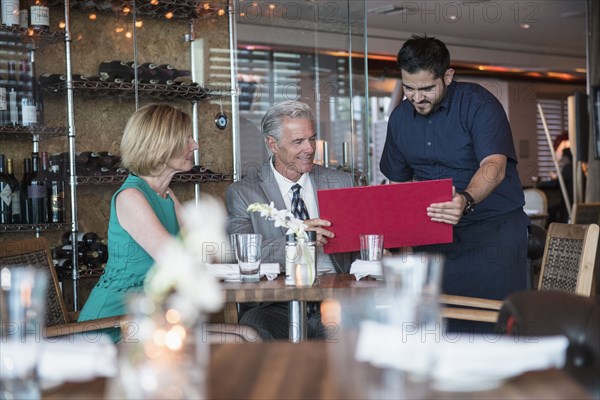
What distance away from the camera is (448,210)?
113 inches

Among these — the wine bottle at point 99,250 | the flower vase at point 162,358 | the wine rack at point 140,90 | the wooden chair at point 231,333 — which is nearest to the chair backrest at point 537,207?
the wine rack at point 140,90

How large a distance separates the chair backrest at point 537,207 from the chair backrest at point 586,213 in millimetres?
2105

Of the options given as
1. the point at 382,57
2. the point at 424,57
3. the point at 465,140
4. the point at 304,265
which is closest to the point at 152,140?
the point at 304,265

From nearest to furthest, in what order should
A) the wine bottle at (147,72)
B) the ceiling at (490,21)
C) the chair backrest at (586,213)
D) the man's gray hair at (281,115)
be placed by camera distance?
1. the man's gray hair at (281,115)
2. the wine bottle at (147,72)
3. the chair backrest at (586,213)
4. the ceiling at (490,21)

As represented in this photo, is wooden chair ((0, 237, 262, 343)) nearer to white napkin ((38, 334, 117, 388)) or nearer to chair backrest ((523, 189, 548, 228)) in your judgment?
white napkin ((38, 334, 117, 388))

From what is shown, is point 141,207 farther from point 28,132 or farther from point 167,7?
point 167,7

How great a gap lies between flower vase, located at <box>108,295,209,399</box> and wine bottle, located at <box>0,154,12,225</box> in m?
3.65

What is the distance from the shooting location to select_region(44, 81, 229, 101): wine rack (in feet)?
15.3

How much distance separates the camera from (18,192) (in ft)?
14.8

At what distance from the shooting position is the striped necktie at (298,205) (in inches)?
134

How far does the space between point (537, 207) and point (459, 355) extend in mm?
7118

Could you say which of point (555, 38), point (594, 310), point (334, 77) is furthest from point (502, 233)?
point (555, 38)

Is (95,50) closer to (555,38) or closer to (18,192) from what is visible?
(18,192)

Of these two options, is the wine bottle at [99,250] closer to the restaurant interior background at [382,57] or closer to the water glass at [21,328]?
the restaurant interior background at [382,57]
